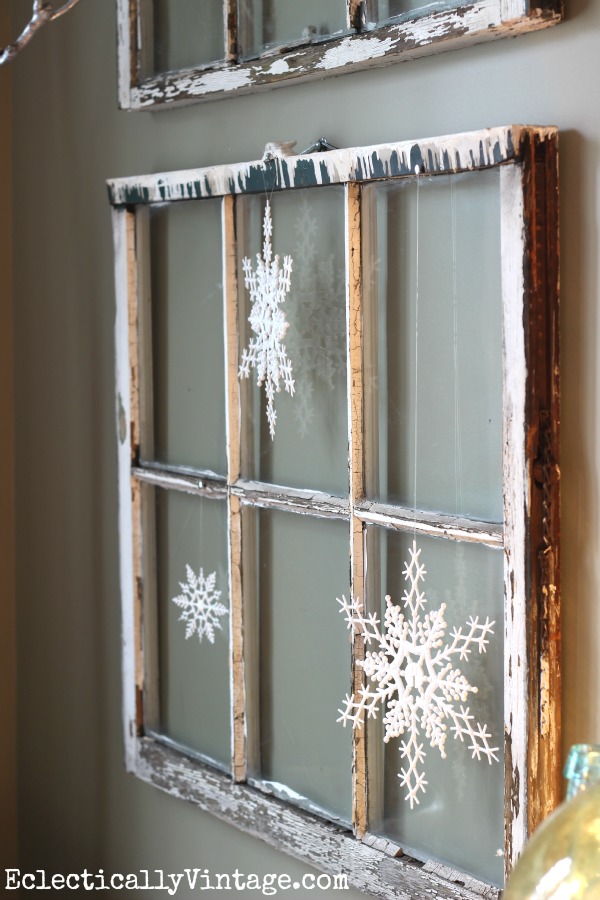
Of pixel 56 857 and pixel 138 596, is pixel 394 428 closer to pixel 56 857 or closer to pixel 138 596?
pixel 138 596

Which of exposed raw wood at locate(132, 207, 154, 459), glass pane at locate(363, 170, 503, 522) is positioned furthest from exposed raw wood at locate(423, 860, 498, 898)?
exposed raw wood at locate(132, 207, 154, 459)

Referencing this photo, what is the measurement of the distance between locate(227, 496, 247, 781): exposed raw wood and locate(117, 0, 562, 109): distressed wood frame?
0.54m

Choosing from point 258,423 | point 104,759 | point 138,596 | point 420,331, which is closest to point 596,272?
point 420,331

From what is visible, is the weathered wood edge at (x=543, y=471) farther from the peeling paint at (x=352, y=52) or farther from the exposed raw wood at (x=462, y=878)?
the peeling paint at (x=352, y=52)

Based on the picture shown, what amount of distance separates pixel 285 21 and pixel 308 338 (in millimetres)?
389

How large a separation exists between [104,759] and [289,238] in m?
0.95

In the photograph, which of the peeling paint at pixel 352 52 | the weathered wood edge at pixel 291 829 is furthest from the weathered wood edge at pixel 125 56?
the weathered wood edge at pixel 291 829

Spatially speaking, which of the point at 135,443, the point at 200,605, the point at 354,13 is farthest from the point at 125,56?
the point at 200,605

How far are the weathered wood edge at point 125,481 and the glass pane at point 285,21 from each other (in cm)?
33

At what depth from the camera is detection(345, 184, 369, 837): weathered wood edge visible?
119 cm

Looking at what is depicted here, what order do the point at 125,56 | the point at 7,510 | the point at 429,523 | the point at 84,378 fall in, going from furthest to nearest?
1. the point at 7,510
2. the point at 84,378
3. the point at 125,56
4. the point at 429,523

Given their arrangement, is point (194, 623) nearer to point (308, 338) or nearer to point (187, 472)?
point (187, 472)

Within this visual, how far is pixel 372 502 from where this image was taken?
1.20 m

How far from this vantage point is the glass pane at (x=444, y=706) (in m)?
1.10
